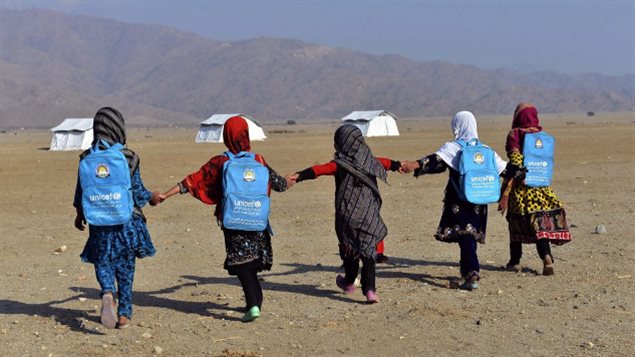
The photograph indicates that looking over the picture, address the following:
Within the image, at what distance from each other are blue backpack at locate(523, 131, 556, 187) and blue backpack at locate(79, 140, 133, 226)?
3.94 metres

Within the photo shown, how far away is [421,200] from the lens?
1616cm

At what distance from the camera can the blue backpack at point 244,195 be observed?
23.3 feet

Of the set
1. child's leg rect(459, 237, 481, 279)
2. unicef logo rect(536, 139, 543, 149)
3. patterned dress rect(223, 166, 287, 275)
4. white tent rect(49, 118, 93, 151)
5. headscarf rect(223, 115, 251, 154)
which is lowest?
white tent rect(49, 118, 93, 151)

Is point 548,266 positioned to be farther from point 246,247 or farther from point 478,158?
point 246,247

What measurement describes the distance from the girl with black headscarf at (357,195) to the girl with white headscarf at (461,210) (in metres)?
0.62

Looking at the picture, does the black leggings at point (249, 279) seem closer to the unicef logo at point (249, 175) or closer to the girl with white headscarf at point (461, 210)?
the unicef logo at point (249, 175)

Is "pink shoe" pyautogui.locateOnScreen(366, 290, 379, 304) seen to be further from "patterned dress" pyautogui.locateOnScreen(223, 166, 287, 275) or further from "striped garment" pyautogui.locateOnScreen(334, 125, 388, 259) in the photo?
"patterned dress" pyautogui.locateOnScreen(223, 166, 287, 275)

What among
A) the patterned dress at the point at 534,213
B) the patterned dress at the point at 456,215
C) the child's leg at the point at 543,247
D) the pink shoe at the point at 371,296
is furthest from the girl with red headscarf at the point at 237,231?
the child's leg at the point at 543,247

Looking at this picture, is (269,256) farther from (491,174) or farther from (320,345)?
(491,174)

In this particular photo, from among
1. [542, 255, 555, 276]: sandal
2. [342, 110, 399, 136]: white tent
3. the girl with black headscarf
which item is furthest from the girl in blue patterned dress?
[342, 110, 399, 136]: white tent

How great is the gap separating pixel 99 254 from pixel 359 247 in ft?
6.94

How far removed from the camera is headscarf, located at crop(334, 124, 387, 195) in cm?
771

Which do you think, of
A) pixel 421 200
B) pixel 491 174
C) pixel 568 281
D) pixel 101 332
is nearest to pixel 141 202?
pixel 101 332

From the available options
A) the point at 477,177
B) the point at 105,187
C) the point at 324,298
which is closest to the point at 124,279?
the point at 105,187
